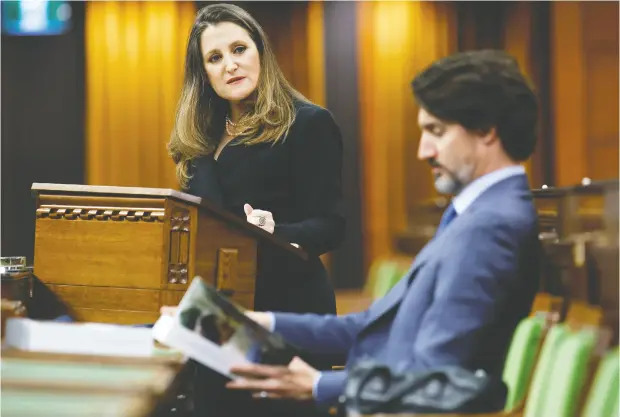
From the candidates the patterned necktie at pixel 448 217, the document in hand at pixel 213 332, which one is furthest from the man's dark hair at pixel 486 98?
the document in hand at pixel 213 332

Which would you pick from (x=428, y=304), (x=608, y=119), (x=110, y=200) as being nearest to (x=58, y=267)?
(x=110, y=200)

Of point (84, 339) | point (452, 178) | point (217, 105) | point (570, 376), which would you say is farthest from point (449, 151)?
point (217, 105)

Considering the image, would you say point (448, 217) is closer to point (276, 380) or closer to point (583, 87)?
point (276, 380)

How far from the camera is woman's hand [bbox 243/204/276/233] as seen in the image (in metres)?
1.95

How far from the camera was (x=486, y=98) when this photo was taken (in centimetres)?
140

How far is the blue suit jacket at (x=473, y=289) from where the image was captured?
1320mm

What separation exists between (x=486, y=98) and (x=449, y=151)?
0.37ft

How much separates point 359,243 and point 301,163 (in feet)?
13.7

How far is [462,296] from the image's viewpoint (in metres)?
1.32

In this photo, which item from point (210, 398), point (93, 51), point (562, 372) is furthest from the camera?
point (93, 51)

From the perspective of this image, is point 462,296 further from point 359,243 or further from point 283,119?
point 359,243

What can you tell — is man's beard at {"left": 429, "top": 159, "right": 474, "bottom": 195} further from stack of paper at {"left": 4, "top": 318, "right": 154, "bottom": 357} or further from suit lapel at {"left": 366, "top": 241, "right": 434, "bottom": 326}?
stack of paper at {"left": 4, "top": 318, "right": 154, "bottom": 357}

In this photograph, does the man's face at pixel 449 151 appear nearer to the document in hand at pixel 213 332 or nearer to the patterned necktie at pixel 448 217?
the patterned necktie at pixel 448 217

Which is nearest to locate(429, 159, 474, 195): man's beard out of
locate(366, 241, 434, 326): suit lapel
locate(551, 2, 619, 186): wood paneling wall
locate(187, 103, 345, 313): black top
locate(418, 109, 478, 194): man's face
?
locate(418, 109, 478, 194): man's face
